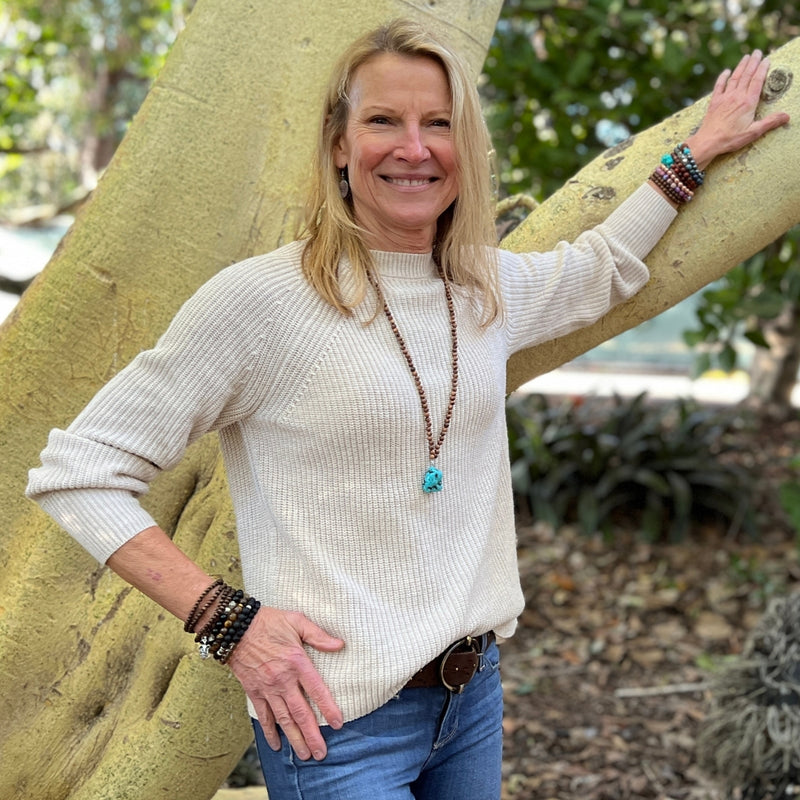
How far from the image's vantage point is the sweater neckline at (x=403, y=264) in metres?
1.86

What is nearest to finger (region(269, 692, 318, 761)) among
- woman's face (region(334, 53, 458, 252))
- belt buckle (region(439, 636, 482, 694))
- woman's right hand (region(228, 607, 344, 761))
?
woman's right hand (region(228, 607, 344, 761))

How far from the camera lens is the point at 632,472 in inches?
247

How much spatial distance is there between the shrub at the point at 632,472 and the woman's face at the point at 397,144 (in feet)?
14.9

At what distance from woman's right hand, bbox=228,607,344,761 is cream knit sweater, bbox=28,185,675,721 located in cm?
3

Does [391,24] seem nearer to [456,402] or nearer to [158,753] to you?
[456,402]

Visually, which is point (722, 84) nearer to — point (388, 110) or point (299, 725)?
point (388, 110)

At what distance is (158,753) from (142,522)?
77 cm

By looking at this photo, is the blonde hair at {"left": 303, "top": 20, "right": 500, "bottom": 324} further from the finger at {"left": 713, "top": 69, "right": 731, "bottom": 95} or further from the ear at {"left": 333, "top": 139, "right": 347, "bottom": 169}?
the finger at {"left": 713, "top": 69, "right": 731, "bottom": 95}

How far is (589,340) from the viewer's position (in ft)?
7.68

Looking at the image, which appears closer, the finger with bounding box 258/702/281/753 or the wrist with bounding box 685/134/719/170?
the finger with bounding box 258/702/281/753

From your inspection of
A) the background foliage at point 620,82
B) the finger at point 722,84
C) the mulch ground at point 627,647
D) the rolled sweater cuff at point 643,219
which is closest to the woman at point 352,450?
the rolled sweater cuff at point 643,219

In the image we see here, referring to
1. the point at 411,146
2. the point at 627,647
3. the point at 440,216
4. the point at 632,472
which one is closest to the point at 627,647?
the point at 627,647

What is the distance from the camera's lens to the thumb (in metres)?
1.71

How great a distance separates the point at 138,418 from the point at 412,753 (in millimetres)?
740
